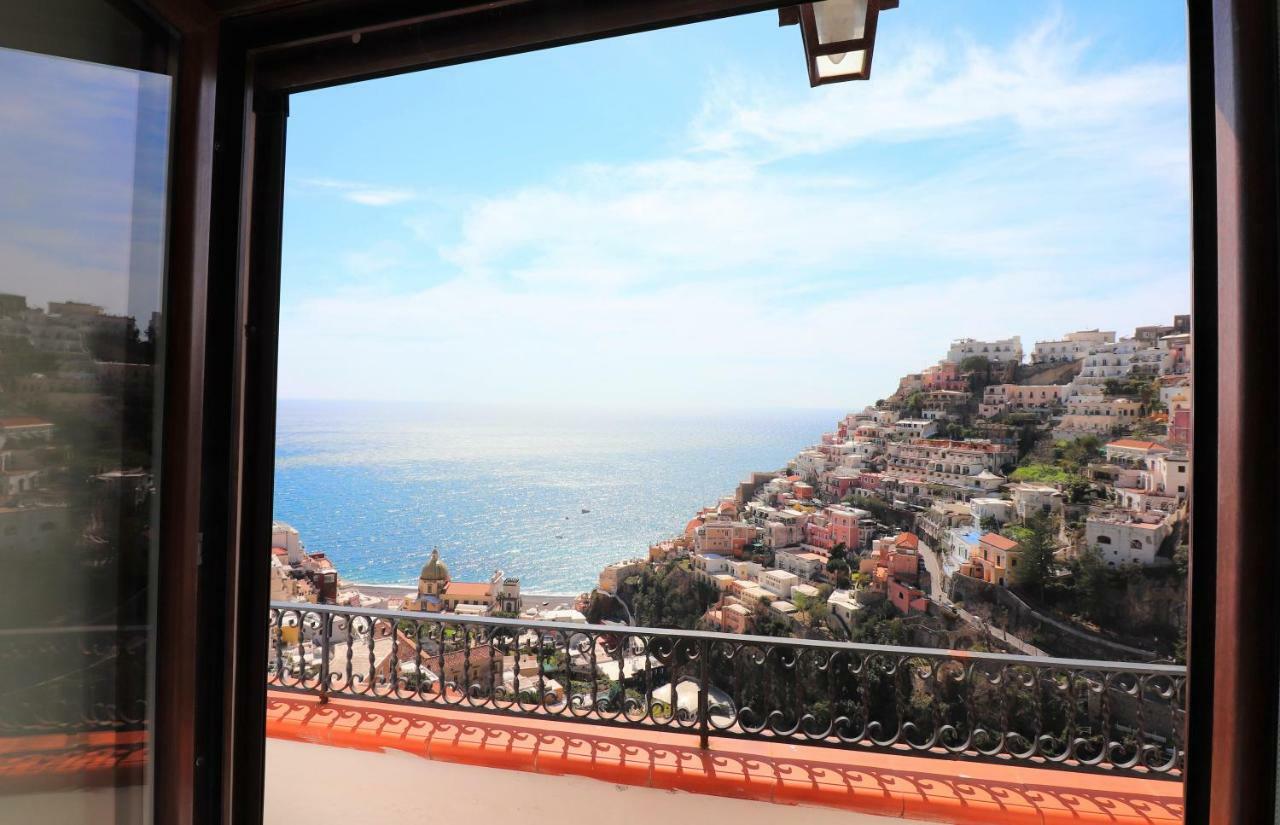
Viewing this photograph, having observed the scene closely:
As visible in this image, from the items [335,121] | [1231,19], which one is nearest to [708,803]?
[1231,19]

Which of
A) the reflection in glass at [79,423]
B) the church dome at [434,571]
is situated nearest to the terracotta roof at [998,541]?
the church dome at [434,571]

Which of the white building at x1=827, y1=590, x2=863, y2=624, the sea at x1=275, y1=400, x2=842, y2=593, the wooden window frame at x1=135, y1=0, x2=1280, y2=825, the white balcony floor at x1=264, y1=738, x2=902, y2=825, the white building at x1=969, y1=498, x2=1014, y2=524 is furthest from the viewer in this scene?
the sea at x1=275, y1=400, x2=842, y2=593

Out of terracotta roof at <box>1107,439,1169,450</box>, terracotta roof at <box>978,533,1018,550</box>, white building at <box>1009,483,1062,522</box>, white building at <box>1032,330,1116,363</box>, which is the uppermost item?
white building at <box>1032,330,1116,363</box>

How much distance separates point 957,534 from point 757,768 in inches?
71.5

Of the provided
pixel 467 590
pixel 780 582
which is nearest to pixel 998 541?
pixel 780 582

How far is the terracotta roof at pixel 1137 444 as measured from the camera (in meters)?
2.63

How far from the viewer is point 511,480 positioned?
14.1 feet

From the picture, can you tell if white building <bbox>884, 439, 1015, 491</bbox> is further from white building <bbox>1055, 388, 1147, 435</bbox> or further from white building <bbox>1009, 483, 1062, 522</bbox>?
white building <bbox>1055, 388, 1147, 435</bbox>

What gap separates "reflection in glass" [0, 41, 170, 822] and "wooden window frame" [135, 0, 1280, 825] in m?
0.04

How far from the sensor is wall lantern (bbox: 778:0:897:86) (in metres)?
1.03

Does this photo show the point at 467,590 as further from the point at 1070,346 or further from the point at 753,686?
the point at 1070,346

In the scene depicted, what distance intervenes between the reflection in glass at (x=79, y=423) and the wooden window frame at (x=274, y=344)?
4 cm

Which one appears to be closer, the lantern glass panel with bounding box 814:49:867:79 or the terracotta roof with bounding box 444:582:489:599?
the lantern glass panel with bounding box 814:49:867:79

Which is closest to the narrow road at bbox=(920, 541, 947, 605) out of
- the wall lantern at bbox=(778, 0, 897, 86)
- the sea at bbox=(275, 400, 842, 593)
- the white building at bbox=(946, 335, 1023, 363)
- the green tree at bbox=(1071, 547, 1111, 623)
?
the green tree at bbox=(1071, 547, 1111, 623)
